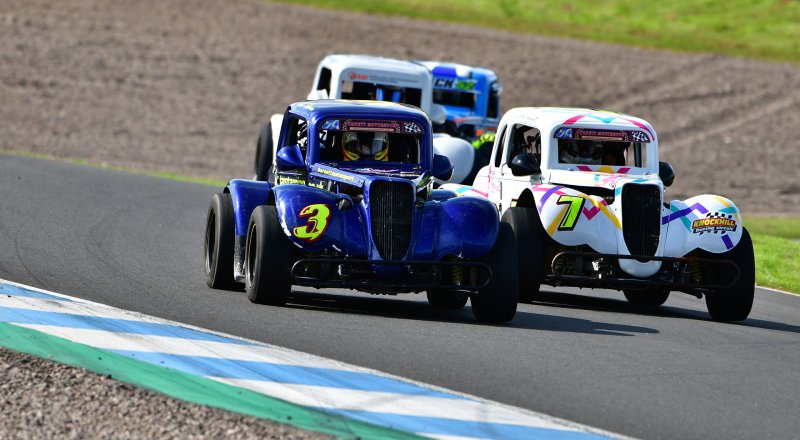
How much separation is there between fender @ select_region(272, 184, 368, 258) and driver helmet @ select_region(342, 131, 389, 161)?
1143 millimetres

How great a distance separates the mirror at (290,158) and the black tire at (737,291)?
3825 millimetres

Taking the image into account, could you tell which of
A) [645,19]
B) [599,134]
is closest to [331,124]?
[599,134]

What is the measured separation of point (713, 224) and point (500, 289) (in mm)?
2728

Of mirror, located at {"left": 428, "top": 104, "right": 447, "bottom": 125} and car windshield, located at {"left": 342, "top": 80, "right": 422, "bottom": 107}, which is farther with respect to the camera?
mirror, located at {"left": 428, "top": 104, "right": 447, "bottom": 125}

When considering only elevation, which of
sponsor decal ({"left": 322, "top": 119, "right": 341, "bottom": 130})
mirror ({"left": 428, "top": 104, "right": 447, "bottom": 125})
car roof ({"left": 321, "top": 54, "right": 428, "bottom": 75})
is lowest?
mirror ({"left": 428, "top": 104, "right": 447, "bottom": 125})

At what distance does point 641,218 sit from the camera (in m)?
12.7

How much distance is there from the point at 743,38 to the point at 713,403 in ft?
128

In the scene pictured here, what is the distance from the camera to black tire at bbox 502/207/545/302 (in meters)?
12.5

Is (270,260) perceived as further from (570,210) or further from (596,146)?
(596,146)

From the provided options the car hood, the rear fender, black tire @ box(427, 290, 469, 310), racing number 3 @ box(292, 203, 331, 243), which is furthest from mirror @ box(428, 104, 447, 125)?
racing number 3 @ box(292, 203, 331, 243)

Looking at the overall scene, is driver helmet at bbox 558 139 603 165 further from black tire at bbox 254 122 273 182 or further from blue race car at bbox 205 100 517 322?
black tire at bbox 254 122 273 182

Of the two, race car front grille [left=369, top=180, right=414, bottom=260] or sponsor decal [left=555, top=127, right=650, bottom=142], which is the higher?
sponsor decal [left=555, top=127, right=650, bottom=142]

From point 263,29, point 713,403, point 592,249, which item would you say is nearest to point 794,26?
point 263,29

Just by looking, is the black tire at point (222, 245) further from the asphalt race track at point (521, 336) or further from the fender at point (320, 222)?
the fender at point (320, 222)
